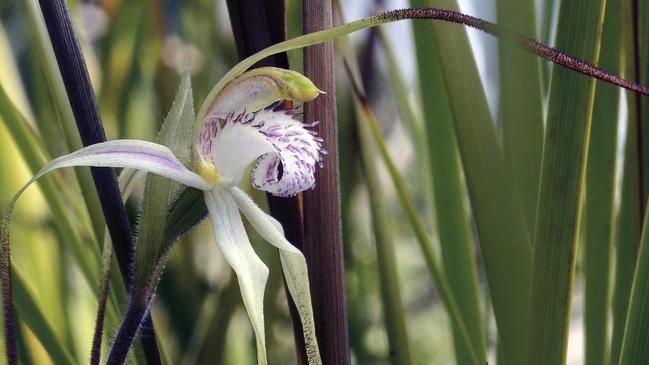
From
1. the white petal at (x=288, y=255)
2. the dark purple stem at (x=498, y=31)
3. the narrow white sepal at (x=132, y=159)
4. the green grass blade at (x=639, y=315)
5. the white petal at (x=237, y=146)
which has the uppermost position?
the dark purple stem at (x=498, y=31)

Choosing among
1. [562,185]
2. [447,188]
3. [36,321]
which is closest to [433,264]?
[447,188]

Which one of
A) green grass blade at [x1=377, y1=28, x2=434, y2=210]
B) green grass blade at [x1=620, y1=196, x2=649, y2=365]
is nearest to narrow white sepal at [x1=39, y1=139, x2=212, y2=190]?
green grass blade at [x1=620, y1=196, x2=649, y2=365]

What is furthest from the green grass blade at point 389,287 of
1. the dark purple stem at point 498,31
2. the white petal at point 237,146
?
the dark purple stem at point 498,31

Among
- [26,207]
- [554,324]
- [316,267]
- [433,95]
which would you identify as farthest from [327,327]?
[26,207]

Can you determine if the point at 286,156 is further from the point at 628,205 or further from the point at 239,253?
the point at 628,205

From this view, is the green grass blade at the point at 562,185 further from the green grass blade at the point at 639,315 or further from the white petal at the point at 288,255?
the white petal at the point at 288,255
